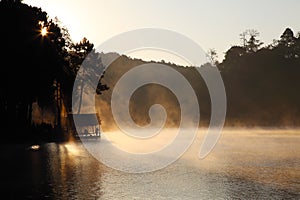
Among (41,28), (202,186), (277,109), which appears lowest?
(202,186)

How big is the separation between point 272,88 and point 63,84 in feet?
278

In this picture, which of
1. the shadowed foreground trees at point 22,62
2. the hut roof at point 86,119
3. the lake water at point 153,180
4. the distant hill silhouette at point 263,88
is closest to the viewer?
the lake water at point 153,180

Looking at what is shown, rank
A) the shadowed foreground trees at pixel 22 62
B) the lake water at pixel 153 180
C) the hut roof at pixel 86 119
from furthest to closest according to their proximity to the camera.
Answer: the hut roof at pixel 86 119, the shadowed foreground trees at pixel 22 62, the lake water at pixel 153 180

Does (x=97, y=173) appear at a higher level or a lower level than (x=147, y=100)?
lower

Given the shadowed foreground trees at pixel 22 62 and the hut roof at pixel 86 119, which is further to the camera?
the hut roof at pixel 86 119

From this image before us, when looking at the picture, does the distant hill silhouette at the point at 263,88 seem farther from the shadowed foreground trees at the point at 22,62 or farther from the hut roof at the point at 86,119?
the shadowed foreground trees at the point at 22,62

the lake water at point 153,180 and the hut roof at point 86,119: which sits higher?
the hut roof at point 86,119

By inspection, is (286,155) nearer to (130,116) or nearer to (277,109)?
(277,109)

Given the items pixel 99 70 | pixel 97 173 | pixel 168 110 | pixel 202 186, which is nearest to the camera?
pixel 202 186

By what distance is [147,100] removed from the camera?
19325cm

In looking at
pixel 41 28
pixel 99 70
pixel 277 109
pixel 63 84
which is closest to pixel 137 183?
pixel 41 28

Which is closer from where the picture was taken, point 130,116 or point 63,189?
point 63,189

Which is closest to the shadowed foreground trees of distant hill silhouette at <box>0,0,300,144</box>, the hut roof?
distant hill silhouette at <box>0,0,300,144</box>

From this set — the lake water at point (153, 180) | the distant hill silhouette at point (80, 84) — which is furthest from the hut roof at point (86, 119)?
→ the lake water at point (153, 180)
